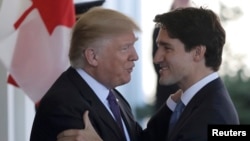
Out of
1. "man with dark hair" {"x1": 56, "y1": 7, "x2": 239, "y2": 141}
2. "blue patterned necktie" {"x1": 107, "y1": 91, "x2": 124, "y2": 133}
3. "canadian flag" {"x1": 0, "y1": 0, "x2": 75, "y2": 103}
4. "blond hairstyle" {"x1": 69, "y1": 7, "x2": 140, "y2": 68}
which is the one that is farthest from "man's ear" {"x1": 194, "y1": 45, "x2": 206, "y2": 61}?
"canadian flag" {"x1": 0, "y1": 0, "x2": 75, "y2": 103}

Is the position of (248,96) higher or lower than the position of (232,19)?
lower

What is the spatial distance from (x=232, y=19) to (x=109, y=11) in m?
2.37

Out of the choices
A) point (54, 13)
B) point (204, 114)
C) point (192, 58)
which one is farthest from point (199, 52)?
point (54, 13)

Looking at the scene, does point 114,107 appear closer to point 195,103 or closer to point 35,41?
point 195,103

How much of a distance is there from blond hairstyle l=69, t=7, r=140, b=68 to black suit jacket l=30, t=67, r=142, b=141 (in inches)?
2.5

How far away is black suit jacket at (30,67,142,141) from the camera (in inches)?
105

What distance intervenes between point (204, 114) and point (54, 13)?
4.13ft

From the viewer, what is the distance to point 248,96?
5289mm

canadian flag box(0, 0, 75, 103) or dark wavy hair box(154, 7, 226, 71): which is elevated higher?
dark wavy hair box(154, 7, 226, 71)

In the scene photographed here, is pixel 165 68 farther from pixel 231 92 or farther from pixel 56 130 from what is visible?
pixel 231 92

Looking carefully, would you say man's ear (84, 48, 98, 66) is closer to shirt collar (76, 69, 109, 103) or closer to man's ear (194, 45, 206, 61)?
shirt collar (76, 69, 109, 103)

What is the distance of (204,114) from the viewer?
265 cm

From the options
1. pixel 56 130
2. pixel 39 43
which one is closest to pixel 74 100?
pixel 56 130

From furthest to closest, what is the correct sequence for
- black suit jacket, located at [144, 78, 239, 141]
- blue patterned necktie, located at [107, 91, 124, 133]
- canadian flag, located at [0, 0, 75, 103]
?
canadian flag, located at [0, 0, 75, 103]
blue patterned necktie, located at [107, 91, 124, 133]
black suit jacket, located at [144, 78, 239, 141]
